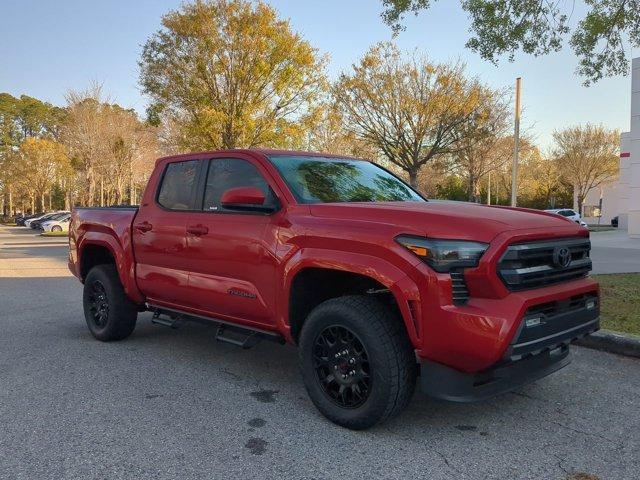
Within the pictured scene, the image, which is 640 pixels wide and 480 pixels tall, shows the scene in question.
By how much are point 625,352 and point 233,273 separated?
152 inches

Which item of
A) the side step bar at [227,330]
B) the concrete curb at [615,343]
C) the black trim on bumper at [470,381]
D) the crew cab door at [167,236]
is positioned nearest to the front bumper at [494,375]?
the black trim on bumper at [470,381]

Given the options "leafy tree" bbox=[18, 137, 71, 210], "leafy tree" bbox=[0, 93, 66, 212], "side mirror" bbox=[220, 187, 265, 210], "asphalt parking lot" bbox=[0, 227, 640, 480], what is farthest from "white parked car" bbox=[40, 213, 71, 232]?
"side mirror" bbox=[220, 187, 265, 210]

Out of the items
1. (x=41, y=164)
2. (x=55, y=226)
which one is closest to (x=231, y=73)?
(x=55, y=226)

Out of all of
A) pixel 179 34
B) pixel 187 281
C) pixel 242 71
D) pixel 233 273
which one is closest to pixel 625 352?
pixel 233 273

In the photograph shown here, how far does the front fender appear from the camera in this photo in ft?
10.6

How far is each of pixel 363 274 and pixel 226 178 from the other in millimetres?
1842

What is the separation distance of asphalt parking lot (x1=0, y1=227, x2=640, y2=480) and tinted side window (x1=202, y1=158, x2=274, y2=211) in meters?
1.56

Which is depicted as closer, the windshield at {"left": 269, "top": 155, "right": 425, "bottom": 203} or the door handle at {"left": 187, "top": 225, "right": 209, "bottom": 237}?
the windshield at {"left": 269, "top": 155, "right": 425, "bottom": 203}

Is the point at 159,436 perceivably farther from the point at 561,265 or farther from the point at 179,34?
the point at 179,34

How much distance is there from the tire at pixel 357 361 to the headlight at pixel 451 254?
1.77ft

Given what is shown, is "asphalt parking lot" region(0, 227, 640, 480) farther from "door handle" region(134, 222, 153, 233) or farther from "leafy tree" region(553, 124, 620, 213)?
"leafy tree" region(553, 124, 620, 213)

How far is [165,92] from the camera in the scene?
2239 cm

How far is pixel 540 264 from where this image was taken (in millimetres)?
3447

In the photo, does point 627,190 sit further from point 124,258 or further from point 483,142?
point 124,258
